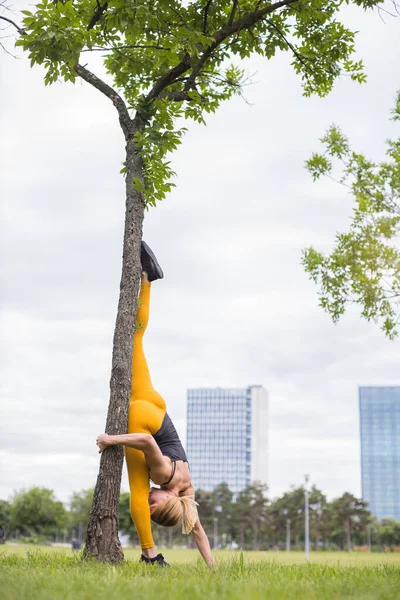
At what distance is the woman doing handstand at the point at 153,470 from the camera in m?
6.18

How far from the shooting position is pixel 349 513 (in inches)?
3354

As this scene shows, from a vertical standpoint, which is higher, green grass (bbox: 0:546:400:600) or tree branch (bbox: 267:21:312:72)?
tree branch (bbox: 267:21:312:72)

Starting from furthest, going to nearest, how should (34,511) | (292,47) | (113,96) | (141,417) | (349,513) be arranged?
(349,513) → (34,511) → (292,47) → (113,96) → (141,417)

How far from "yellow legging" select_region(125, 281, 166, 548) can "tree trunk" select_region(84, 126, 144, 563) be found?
0.14 meters

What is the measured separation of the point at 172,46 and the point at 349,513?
283 ft

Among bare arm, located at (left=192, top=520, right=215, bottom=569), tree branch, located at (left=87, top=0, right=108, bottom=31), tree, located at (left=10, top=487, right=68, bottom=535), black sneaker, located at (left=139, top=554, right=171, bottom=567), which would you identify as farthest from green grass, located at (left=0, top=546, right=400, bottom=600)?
tree, located at (left=10, top=487, right=68, bottom=535)

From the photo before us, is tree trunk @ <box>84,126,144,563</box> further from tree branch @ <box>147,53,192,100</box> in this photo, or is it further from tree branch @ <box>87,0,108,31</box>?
tree branch @ <box>87,0,108,31</box>

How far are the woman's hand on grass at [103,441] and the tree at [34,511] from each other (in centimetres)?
6901

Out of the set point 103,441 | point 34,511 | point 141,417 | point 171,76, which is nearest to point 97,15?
point 171,76

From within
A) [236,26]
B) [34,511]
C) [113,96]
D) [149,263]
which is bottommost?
[34,511]

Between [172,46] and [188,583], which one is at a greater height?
[172,46]

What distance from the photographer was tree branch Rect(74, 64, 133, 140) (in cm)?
778

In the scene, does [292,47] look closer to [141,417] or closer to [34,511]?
[141,417]

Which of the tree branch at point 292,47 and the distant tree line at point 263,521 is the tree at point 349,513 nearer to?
the distant tree line at point 263,521
